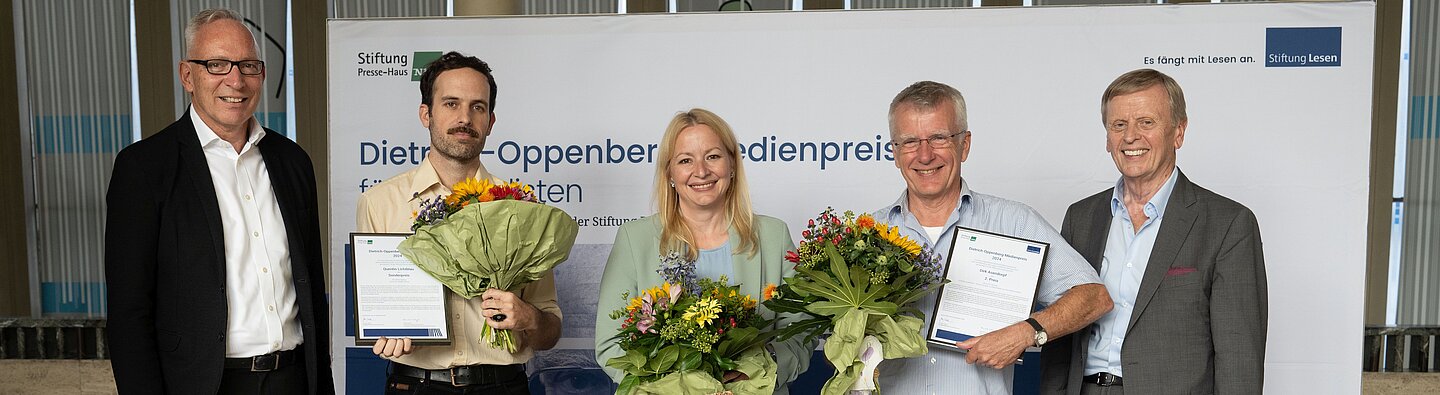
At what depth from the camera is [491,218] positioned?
8.20ft

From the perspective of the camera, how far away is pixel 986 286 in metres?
2.70

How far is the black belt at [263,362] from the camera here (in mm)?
2611

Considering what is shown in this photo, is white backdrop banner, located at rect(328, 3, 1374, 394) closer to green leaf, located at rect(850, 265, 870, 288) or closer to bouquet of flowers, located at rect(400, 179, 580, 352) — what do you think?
bouquet of flowers, located at rect(400, 179, 580, 352)

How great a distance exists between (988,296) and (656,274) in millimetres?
984

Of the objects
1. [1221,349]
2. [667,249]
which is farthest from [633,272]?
[1221,349]

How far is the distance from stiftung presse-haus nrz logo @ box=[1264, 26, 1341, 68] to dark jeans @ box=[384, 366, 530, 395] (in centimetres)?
299

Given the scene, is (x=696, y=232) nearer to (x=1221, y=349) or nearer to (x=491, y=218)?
(x=491, y=218)

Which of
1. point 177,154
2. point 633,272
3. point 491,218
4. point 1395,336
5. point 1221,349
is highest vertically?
point 177,154

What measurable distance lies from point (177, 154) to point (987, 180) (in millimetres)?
2781

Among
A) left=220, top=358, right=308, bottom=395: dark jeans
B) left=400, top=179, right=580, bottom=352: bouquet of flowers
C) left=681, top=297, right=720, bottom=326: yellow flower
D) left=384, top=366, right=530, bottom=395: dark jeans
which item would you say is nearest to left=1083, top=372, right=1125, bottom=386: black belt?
left=681, top=297, right=720, bottom=326: yellow flower

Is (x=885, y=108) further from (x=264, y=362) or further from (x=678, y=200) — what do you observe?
(x=264, y=362)

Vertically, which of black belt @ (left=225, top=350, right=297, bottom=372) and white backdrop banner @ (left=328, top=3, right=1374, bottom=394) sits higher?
white backdrop banner @ (left=328, top=3, right=1374, bottom=394)

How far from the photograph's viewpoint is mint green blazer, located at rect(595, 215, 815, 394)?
2.69 m

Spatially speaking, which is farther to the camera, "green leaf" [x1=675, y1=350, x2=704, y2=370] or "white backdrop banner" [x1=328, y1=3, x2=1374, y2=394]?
"white backdrop banner" [x1=328, y1=3, x2=1374, y2=394]
